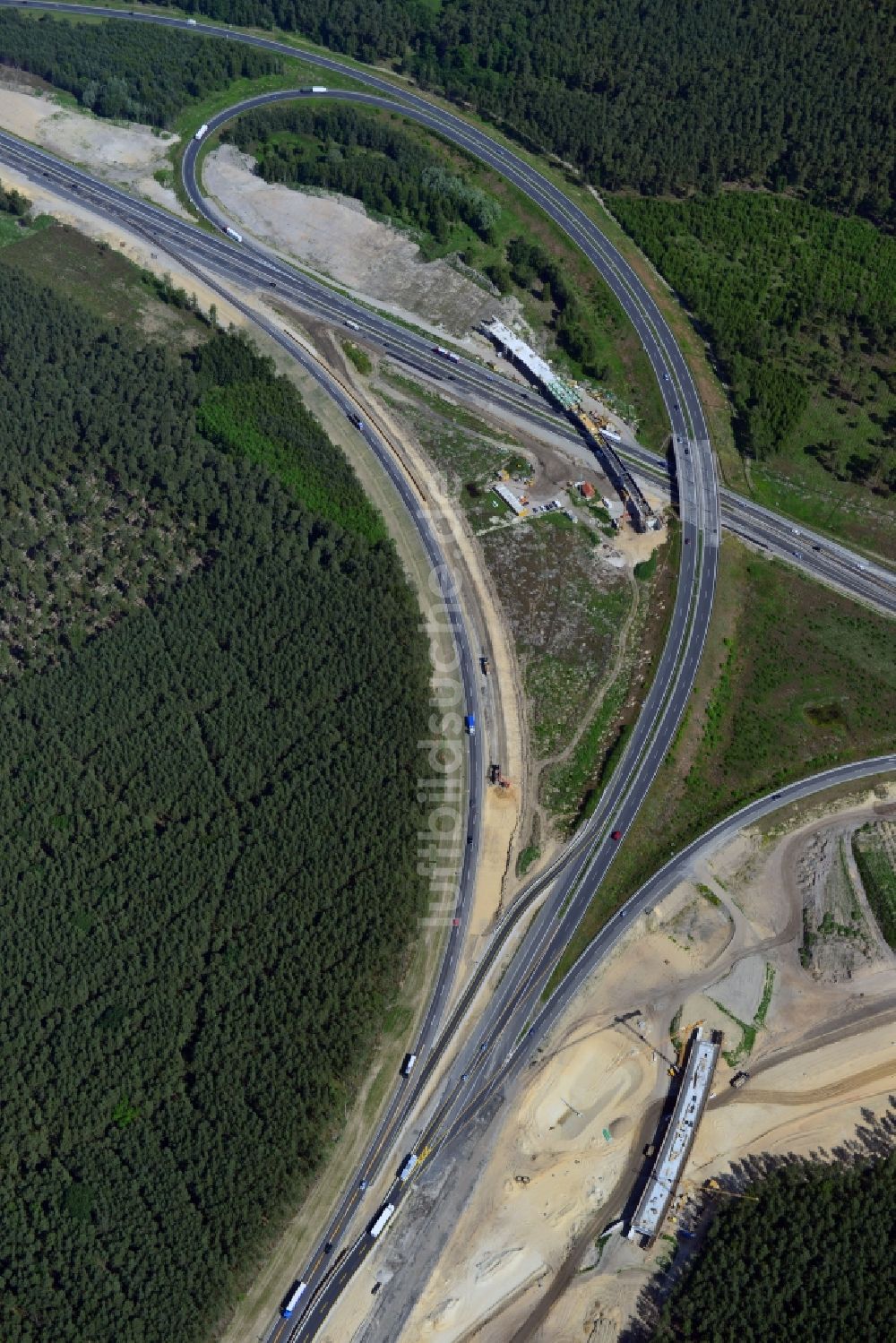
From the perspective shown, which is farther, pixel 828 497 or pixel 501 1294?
pixel 828 497

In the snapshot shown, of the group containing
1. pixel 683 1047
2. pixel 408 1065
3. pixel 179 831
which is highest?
pixel 179 831

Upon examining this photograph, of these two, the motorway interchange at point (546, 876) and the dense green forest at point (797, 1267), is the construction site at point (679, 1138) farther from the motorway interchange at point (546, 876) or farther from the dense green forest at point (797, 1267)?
the motorway interchange at point (546, 876)

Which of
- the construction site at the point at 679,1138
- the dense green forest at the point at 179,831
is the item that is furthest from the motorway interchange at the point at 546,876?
the construction site at the point at 679,1138

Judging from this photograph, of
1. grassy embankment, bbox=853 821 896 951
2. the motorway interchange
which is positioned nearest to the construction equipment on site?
the motorway interchange

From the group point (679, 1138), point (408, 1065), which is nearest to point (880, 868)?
point (679, 1138)

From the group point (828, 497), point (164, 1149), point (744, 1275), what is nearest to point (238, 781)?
point (164, 1149)

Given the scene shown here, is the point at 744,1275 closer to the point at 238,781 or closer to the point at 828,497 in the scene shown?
the point at 238,781

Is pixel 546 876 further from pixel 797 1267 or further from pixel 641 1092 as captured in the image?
pixel 797 1267
